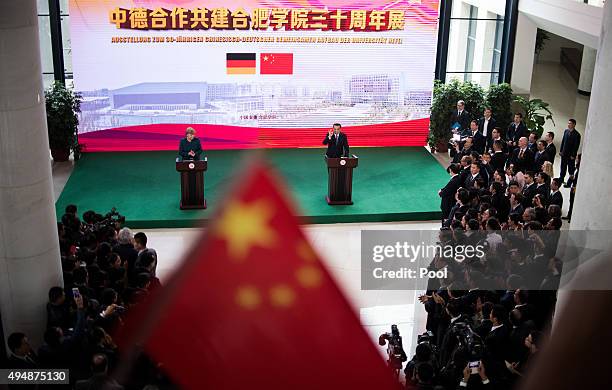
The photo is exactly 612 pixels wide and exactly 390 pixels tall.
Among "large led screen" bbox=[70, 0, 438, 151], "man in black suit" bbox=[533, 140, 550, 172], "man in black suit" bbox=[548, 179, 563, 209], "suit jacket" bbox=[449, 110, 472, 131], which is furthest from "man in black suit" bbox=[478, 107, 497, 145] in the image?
"man in black suit" bbox=[548, 179, 563, 209]

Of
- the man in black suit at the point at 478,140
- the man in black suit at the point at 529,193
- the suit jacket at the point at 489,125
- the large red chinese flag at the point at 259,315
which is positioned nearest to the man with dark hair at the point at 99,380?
the large red chinese flag at the point at 259,315

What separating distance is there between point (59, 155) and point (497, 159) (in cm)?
724

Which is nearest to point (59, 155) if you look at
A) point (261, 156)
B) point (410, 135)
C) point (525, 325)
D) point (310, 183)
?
point (310, 183)

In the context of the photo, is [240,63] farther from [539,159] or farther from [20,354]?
[20,354]

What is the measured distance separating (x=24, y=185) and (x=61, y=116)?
6.94 m

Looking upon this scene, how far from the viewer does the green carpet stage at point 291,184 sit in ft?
36.6

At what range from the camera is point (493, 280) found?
6.79 m

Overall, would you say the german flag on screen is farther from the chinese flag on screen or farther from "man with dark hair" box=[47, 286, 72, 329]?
"man with dark hair" box=[47, 286, 72, 329]

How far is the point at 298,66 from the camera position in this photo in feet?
45.3

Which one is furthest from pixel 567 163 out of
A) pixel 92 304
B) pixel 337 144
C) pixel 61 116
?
pixel 92 304

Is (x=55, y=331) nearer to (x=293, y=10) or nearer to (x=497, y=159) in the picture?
(x=497, y=159)

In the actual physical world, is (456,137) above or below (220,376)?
below

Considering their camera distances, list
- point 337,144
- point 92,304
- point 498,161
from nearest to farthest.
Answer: point 92,304, point 337,144, point 498,161

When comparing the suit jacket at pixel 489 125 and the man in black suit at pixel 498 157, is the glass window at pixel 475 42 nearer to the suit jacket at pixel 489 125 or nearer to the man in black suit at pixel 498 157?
the suit jacket at pixel 489 125
